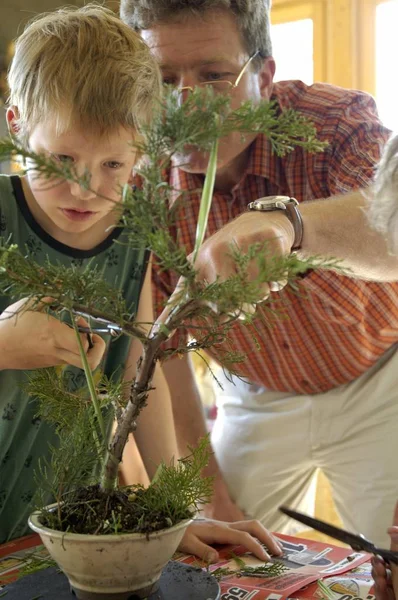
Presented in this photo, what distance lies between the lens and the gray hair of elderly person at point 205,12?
1630 mm

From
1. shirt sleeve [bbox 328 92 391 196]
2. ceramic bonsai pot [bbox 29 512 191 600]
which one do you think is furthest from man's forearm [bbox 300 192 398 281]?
ceramic bonsai pot [bbox 29 512 191 600]

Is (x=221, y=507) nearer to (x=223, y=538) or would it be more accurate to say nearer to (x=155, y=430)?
(x=155, y=430)

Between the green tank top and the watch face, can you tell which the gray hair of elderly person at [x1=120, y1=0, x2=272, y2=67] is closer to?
the green tank top

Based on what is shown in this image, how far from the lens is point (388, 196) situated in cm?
117

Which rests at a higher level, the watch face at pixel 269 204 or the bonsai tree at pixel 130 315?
the watch face at pixel 269 204

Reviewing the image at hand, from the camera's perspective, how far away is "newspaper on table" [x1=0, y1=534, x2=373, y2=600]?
1019 mm

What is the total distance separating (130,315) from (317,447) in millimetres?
1293

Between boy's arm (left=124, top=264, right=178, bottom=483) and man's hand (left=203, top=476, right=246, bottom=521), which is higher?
boy's arm (left=124, top=264, right=178, bottom=483)

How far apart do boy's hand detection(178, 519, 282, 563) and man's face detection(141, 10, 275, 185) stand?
73cm

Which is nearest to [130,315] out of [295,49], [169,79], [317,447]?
[169,79]

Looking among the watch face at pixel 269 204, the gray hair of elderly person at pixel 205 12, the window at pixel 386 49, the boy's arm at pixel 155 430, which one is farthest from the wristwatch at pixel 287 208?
the window at pixel 386 49

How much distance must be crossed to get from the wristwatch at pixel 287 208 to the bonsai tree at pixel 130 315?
31 centimetres

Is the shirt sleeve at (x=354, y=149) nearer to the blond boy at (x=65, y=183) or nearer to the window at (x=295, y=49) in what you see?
the blond boy at (x=65, y=183)

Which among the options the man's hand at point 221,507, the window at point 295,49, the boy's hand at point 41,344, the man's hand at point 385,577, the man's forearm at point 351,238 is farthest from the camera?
the window at point 295,49
